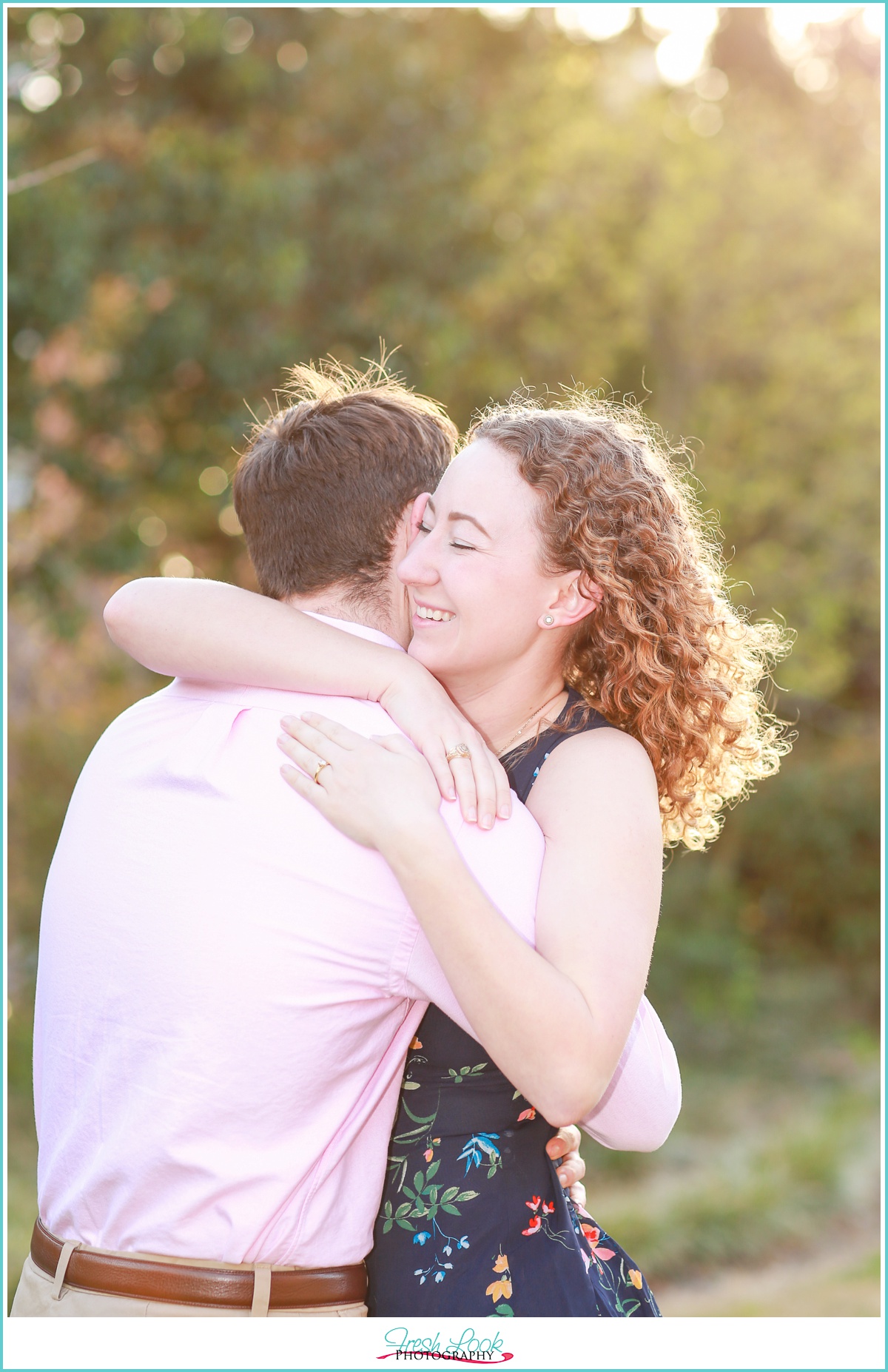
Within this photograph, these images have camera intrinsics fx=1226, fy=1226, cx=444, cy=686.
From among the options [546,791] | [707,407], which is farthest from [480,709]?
[707,407]

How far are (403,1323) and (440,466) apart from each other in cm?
128

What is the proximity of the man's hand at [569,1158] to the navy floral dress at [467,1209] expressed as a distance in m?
0.03

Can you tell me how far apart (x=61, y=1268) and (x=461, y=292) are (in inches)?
329

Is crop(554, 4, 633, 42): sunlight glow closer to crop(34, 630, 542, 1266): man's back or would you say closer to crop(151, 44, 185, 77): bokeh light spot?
crop(151, 44, 185, 77): bokeh light spot

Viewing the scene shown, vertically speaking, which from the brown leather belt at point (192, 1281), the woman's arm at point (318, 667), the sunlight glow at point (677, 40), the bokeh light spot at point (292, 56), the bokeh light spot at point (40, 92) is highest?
the sunlight glow at point (677, 40)

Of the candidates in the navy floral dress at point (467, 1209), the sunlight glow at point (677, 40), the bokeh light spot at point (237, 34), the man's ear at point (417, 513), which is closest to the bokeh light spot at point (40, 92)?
the bokeh light spot at point (237, 34)

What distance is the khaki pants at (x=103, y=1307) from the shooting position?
153 cm

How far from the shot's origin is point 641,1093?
1729 millimetres

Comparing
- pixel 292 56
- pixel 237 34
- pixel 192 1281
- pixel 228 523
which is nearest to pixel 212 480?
pixel 228 523

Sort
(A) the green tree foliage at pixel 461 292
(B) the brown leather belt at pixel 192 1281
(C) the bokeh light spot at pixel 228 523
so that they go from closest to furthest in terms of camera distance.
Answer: (B) the brown leather belt at pixel 192 1281, (A) the green tree foliage at pixel 461 292, (C) the bokeh light spot at pixel 228 523

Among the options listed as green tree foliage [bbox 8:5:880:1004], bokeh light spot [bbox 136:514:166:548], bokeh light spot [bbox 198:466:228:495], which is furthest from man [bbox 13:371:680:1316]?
bokeh light spot [bbox 198:466:228:495]

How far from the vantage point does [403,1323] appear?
5.50 feet

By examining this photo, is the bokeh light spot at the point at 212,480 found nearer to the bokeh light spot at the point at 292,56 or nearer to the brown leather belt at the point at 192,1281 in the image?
the bokeh light spot at the point at 292,56

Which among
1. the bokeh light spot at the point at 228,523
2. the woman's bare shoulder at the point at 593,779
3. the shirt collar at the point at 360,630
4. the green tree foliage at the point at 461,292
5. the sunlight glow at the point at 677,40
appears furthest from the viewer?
the sunlight glow at the point at 677,40
